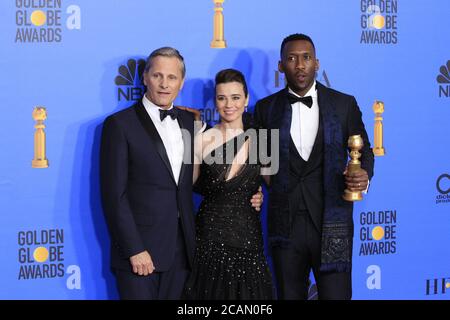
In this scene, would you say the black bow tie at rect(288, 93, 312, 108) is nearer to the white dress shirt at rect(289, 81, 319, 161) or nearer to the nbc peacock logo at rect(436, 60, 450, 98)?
the white dress shirt at rect(289, 81, 319, 161)

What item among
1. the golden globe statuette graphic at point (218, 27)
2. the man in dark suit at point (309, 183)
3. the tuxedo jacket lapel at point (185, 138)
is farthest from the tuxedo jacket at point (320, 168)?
the golden globe statuette graphic at point (218, 27)

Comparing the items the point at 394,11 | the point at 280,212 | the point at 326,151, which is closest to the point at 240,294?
the point at 280,212

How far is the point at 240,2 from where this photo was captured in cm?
358

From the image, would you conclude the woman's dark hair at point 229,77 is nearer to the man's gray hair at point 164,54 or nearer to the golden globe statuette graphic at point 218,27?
the man's gray hair at point 164,54

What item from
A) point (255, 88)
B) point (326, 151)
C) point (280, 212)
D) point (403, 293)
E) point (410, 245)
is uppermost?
point (255, 88)

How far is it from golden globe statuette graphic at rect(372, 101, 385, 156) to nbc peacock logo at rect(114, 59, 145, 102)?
1348mm

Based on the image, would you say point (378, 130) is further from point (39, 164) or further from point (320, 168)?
point (39, 164)

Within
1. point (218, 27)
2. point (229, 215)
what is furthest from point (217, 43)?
point (229, 215)

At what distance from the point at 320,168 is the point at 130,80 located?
1.06m

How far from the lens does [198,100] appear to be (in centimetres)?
354

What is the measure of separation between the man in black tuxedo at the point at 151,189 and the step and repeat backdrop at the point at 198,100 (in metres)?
0.38

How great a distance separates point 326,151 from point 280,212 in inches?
14.4

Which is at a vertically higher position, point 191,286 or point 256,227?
point 256,227

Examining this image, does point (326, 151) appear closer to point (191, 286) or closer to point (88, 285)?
point (191, 286)
